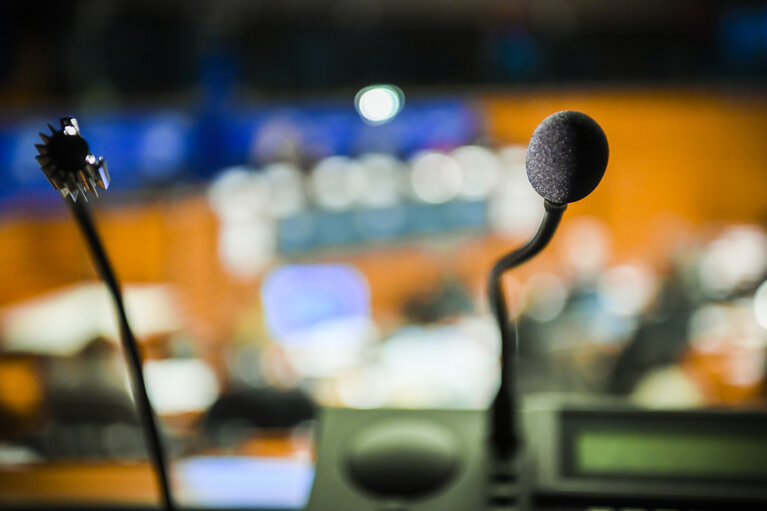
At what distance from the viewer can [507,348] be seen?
16.8 inches

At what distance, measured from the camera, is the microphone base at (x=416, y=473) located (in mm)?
430

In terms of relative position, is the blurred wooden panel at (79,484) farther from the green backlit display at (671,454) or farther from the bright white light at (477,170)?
the bright white light at (477,170)

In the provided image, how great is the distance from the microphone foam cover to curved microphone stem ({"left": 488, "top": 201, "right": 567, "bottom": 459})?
3 cm

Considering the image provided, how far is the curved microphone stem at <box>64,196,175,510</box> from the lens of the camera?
366 mm

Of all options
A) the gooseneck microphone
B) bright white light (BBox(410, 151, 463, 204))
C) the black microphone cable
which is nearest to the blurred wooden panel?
the black microphone cable

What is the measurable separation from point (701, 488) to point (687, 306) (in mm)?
5646

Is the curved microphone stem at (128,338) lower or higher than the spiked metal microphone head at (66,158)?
lower

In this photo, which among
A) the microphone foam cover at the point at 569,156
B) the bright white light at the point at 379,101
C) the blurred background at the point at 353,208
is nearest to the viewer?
the microphone foam cover at the point at 569,156

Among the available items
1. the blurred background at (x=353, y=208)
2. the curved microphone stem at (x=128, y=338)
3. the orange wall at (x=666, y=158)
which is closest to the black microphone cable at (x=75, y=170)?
the curved microphone stem at (x=128, y=338)

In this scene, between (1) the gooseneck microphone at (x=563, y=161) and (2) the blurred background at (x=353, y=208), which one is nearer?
(1) the gooseneck microphone at (x=563, y=161)

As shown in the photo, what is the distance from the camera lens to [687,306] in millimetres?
5516

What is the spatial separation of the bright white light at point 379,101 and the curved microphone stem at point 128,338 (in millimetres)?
2867

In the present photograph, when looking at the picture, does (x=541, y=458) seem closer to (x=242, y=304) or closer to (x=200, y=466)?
(x=200, y=466)

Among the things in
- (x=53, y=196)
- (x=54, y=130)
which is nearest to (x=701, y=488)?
(x=54, y=130)
